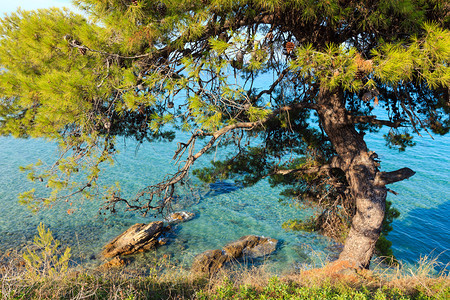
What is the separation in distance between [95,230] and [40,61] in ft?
28.2

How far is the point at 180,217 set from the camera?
504 inches

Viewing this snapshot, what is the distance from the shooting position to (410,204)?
14742 millimetres

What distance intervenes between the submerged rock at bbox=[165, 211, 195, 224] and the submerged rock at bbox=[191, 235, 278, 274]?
8.95ft

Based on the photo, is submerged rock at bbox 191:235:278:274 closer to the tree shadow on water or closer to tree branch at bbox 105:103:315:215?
tree branch at bbox 105:103:315:215

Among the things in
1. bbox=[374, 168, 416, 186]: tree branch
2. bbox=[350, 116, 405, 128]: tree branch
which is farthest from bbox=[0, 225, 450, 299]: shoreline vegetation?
bbox=[350, 116, 405, 128]: tree branch

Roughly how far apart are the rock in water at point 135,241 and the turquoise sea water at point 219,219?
38 cm

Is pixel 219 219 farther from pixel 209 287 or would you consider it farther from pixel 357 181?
pixel 209 287

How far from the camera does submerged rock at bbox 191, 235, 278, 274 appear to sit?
923 cm

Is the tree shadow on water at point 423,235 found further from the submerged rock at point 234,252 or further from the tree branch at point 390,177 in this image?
the tree branch at point 390,177

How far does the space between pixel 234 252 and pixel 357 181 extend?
5.68 metres

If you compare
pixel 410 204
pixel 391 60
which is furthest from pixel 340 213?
pixel 410 204

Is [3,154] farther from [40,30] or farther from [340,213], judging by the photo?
[340,213]

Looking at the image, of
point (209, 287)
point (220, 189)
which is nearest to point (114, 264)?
point (209, 287)

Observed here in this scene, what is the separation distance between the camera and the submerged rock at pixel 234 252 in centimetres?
923
